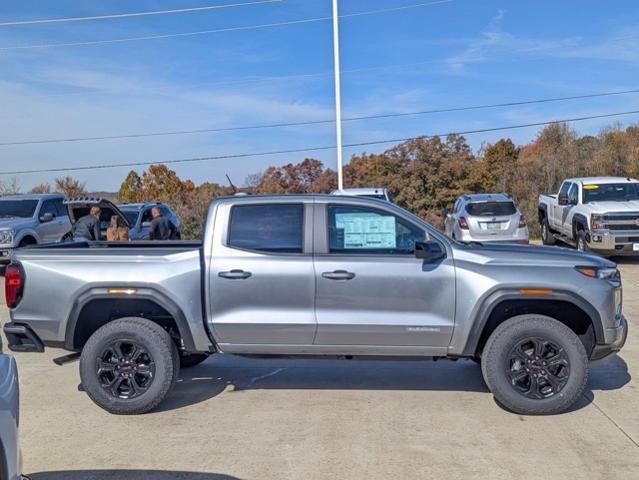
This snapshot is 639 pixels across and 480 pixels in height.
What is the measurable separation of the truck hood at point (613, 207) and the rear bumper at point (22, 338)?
12.2m

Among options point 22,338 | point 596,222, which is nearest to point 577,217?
point 596,222

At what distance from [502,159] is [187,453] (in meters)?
42.6

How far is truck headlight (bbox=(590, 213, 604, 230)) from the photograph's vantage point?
565 inches

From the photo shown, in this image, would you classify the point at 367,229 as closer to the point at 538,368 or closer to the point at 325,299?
the point at 325,299

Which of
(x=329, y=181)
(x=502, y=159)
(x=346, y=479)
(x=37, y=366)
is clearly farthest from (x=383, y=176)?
(x=346, y=479)

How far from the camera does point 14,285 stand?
5.72 meters

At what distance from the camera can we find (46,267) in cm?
570

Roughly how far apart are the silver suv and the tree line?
1288cm

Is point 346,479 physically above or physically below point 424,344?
below

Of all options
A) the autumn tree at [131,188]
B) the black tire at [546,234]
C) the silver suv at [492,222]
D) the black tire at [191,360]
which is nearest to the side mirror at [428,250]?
the black tire at [191,360]

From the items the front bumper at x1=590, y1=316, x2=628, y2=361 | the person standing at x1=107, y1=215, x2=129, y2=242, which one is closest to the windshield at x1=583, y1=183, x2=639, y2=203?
the person standing at x1=107, y1=215, x2=129, y2=242

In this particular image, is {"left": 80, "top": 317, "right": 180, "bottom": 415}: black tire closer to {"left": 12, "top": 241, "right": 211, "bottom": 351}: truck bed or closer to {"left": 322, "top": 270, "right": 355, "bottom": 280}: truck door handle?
{"left": 12, "top": 241, "right": 211, "bottom": 351}: truck bed

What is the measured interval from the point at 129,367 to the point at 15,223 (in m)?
11.1

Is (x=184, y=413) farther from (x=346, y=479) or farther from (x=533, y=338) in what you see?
(x=533, y=338)
